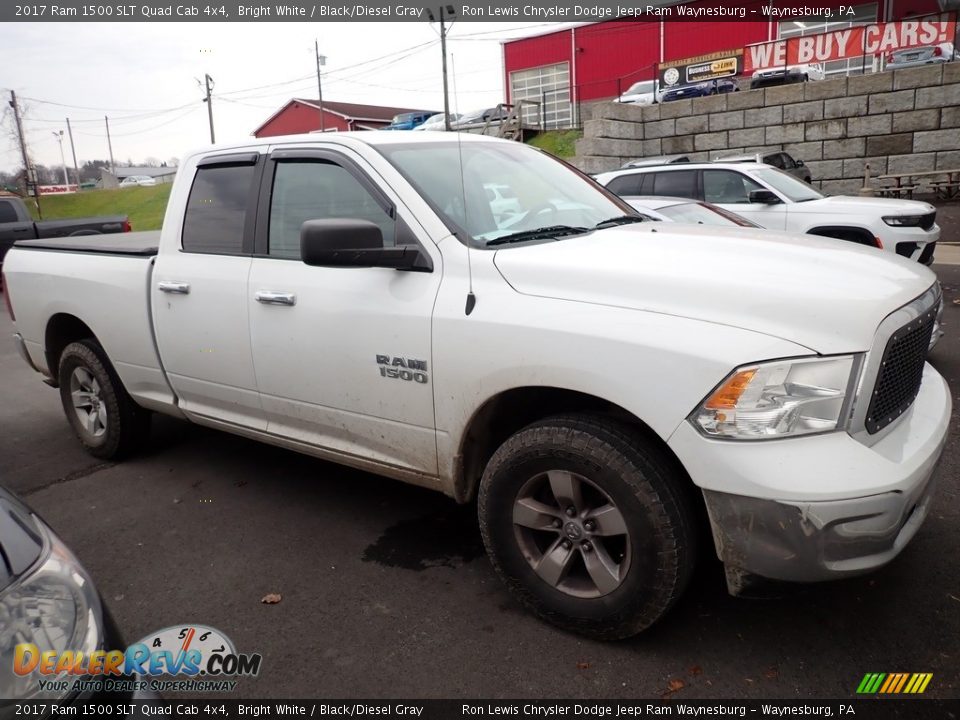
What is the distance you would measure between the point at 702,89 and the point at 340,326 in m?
21.5

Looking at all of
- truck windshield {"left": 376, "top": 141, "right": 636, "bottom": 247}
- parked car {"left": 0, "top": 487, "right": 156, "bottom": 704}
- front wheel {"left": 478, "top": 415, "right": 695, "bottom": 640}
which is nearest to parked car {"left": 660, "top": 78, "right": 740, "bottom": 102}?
truck windshield {"left": 376, "top": 141, "right": 636, "bottom": 247}

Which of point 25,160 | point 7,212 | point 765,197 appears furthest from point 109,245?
point 25,160

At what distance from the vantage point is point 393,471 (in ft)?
10.6

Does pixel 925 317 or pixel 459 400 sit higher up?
pixel 925 317

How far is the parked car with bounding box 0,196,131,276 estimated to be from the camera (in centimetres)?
1413

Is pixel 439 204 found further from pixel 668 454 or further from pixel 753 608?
pixel 753 608

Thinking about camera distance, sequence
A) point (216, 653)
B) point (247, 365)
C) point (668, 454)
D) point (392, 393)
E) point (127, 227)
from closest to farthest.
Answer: point (668, 454), point (216, 653), point (392, 393), point (247, 365), point (127, 227)

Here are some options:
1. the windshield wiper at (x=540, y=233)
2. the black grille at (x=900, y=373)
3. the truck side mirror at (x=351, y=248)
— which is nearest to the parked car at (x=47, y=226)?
the truck side mirror at (x=351, y=248)

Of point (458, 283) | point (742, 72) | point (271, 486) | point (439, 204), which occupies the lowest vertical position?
point (271, 486)

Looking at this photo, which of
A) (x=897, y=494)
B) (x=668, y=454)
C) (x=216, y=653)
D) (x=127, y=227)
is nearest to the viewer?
(x=897, y=494)

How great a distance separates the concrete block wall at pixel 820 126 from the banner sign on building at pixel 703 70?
85.7 inches

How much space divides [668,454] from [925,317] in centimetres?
110

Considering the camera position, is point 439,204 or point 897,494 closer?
point 897,494

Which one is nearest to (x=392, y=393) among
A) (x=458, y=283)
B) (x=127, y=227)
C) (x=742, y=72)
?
(x=458, y=283)
